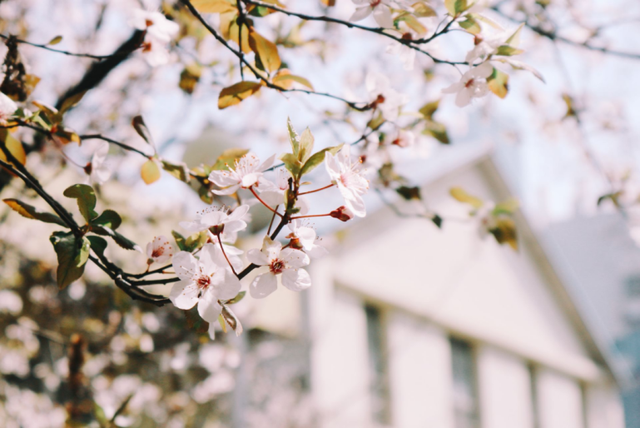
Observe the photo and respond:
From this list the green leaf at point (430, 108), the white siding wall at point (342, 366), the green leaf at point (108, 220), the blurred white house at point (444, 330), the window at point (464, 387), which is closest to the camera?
the green leaf at point (108, 220)

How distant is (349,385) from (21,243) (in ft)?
10.7

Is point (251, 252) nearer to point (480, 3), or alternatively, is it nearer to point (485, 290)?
point (480, 3)

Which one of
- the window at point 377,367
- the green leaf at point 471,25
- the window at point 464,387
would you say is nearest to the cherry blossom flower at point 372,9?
the green leaf at point 471,25

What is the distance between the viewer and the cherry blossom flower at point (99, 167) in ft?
3.22

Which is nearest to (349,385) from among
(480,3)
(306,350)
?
(306,350)

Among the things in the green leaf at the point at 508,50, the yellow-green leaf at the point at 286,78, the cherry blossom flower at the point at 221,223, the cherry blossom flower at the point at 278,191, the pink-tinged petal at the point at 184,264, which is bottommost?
the pink-tinged petal at the point at 184,264

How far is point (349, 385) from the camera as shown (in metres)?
5.36

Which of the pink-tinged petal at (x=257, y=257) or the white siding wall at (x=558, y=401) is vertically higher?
the white siding wall at (x=558, y=401)

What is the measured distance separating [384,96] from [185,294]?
24.2 inches

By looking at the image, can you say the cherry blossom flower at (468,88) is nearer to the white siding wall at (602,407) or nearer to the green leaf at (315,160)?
the green leaf at (315,160)

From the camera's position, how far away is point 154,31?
110 cm

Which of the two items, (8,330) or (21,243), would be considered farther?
(21,243)

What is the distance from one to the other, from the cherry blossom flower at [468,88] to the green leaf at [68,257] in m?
0.65

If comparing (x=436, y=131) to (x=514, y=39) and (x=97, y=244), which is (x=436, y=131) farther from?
(x=97, y=244)
